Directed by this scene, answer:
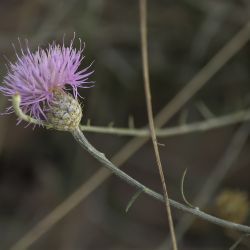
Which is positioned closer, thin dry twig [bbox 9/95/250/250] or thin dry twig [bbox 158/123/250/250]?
thin dry twig [bbox 9/95/250/250]

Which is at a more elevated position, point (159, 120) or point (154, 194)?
A: point (159, 120)

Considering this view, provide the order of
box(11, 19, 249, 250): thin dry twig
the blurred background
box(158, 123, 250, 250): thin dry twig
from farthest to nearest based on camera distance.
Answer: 1. the blurred background
2. box(158, 123, 250, 250): thin dry twig
3. box(11, 19, 249, 250): thin dry twig

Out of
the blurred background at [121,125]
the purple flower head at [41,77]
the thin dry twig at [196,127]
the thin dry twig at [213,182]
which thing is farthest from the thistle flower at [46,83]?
the blurred background at [121,125]

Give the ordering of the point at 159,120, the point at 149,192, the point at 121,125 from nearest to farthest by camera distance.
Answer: the point at 149,192
the point at 159,120
the point at 121,125

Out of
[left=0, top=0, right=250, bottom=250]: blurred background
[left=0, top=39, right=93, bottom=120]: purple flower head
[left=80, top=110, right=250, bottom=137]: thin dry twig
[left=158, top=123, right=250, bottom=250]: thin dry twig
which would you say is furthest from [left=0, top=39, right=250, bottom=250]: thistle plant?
[left=0, top=0, right=250, bottom=250]: blurred background

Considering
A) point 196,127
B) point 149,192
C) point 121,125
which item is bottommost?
point 149,192

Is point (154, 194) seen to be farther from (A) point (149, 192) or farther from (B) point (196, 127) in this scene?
(B) point (196, 127)

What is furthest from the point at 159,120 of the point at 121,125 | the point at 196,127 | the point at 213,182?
the point at 121,125

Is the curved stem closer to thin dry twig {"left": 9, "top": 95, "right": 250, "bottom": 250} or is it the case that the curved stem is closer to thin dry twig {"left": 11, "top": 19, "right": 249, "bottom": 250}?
thin dry twig {"left": 9, "top": 95, "right": 250, "bottom": 250}
